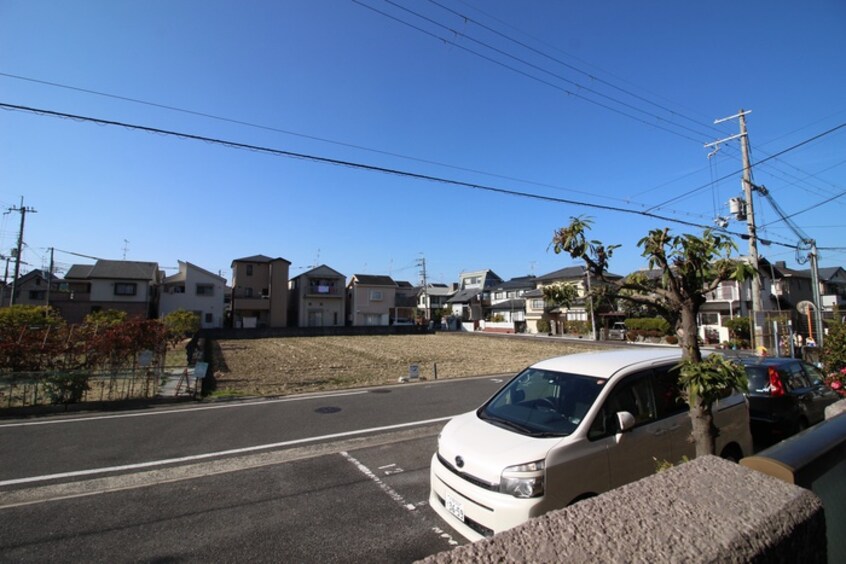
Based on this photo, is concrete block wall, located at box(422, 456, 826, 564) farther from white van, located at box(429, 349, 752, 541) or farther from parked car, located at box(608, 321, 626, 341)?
parked car, located at box(608, 321, 626, 341)

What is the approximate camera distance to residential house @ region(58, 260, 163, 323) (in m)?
38.4

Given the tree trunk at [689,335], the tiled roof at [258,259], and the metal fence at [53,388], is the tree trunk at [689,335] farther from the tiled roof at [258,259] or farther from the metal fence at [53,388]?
the tiled roof at [258,259]

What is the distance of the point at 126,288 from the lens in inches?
1559

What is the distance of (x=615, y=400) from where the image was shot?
158 inches

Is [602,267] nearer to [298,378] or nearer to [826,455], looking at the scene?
[826,455]

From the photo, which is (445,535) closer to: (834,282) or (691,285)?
(691,285)

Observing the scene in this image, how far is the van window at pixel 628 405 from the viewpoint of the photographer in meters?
3.79

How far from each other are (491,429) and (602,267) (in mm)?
2061

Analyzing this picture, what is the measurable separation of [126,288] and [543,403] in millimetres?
46348

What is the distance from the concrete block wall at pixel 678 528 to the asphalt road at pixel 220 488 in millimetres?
2816

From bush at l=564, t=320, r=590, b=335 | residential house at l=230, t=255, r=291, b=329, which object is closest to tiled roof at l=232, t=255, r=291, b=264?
residential house at l=230, t=255, r=291, b=329

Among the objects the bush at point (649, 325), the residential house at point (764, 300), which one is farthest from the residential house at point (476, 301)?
the residential house at point (764, 300)

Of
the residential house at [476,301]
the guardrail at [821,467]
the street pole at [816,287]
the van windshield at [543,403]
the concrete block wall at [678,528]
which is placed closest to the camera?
the concrete block wall at [678,528]

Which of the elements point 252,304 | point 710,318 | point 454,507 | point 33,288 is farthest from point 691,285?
point 33,288
